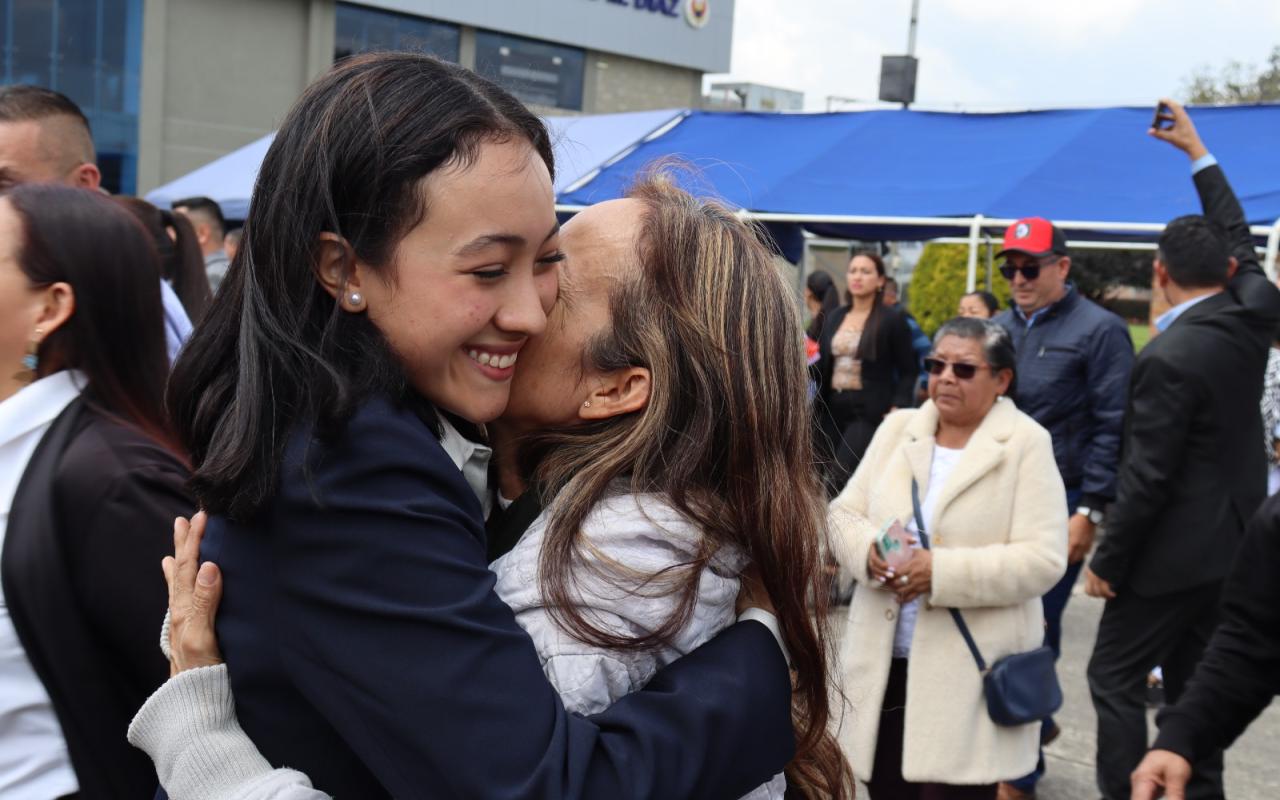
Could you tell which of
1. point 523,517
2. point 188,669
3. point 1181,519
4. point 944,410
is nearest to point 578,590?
point 523,517

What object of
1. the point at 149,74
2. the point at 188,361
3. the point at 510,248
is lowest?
the point at 188,361

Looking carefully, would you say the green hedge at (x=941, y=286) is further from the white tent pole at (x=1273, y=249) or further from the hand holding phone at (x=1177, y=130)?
the hand holding phone at (x=1177, y=130)

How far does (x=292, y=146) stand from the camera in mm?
1224

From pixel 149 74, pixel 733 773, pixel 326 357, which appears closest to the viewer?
pixel 326 357

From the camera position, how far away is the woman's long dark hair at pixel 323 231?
45.7 inches

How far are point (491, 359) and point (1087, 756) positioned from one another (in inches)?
187

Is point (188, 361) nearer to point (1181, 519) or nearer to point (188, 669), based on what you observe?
point (188, 669)

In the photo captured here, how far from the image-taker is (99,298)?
2.22 meters

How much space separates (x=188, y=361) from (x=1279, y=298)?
171 inches

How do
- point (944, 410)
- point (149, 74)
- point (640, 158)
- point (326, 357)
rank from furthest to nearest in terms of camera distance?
1. point (149, 74)
2. point (640, 158)
3. point (944, 410)
4. point (326, 357)

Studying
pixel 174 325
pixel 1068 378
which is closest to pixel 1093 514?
pixel 1068 378

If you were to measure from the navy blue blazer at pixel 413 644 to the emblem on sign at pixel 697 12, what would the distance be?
29194mm

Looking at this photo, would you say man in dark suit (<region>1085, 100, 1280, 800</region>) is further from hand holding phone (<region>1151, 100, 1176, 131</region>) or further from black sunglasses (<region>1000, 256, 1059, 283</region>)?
black sunglasses (<region>1000, 256, 1059, 283</region>)

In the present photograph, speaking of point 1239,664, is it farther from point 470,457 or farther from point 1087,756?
point 1087,756
